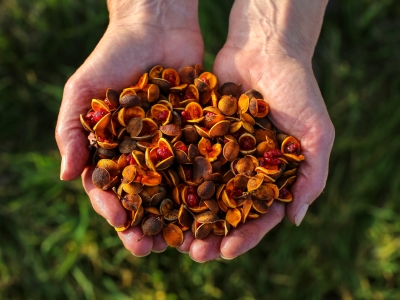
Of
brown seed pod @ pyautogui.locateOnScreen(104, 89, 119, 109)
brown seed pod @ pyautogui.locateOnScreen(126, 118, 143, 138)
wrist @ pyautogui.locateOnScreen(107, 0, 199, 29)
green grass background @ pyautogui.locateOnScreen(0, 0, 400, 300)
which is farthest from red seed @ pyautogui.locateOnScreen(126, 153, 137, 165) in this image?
green grass background @ pyautogui.locateOnScreen(0, 0, 400, 300)

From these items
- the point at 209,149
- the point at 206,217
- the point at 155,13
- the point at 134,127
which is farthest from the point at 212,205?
the point at 155,13

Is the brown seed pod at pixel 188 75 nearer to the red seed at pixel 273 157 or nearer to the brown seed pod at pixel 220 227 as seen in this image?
the red seed at pixel 273 157

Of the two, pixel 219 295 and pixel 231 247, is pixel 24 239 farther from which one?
pixel 231 247

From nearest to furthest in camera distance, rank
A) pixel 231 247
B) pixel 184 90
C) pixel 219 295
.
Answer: pixel 231 247 → pixel 184 90 → pixel 219 295

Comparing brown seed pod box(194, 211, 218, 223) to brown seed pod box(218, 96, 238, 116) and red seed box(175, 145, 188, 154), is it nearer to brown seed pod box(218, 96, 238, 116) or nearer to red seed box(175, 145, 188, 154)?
red seed box(175, 145, 188, 154)

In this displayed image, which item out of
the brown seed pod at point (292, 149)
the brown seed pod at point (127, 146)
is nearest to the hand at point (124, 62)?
the brown seed pod at point (127, 146)

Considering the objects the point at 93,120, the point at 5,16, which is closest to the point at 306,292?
the point at 93,120

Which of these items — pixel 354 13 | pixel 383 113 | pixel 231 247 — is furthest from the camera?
pixel 354 13
